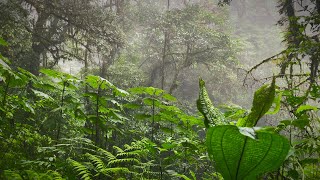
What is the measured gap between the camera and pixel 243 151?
0.96 metres

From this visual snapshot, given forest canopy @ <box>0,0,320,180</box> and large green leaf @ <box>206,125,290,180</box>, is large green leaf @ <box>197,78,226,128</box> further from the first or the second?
large green leaf @ <box>206,125,290,180</box>

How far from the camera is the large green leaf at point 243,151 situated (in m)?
0.92

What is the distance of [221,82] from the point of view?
19328mm

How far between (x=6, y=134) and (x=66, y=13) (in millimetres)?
7708

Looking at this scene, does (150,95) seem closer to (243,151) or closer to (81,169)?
(81,169)

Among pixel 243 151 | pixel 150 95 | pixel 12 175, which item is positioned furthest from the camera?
pixel 150 95

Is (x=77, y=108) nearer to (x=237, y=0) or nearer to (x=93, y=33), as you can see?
(x=93, y=33)

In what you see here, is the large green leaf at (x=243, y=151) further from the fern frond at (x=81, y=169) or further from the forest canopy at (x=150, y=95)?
the fern frond at (x=81, y=169)

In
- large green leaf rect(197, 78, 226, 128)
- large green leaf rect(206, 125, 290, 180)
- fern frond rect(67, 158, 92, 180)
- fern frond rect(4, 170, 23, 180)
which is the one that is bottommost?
fern frond rect(67, 158, 92, 180)

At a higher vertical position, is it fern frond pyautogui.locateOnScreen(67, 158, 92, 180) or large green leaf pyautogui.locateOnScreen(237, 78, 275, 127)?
large green leaf pyautogui.locateOnScreen(237, 78, 275, 127)

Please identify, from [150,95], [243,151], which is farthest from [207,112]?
[150,95]

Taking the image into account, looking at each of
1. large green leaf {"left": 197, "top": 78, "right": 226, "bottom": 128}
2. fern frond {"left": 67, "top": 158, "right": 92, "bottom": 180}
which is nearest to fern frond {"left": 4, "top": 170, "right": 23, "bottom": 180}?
fern frond {"left": 67, "top": 158, "right": 92, "bottom": 180}

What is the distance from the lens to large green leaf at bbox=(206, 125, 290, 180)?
92 cm

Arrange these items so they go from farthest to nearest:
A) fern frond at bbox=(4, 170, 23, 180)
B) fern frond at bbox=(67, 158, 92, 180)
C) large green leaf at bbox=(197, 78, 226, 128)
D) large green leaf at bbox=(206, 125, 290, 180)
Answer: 1. fern frond at bbox=(67, 158, 92, 180)
2. fern frond at bbox=(4, 170, 23, 180)
3. large green leaf at bbox=(197, 78, 226, 128)
4. large green leaf at bbox=(206, 125, 290, 180)
